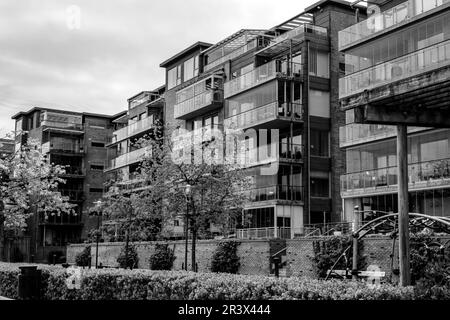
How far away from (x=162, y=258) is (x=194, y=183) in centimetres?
1272

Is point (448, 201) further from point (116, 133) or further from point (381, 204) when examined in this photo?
point (116, 133)

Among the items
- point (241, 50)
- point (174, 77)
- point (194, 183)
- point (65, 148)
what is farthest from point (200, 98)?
point (65, 148)

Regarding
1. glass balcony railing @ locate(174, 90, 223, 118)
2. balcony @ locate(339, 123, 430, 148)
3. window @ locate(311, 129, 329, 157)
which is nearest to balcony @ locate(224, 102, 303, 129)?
window @ locate(311, 129, 329, 157)

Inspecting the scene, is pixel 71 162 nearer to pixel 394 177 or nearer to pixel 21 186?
pixel 21 186

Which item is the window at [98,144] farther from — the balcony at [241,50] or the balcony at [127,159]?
the balcony at [241,50]

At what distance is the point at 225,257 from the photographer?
3522 centimetres

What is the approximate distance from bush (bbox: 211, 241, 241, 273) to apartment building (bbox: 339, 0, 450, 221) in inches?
295

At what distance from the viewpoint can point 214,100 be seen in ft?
165

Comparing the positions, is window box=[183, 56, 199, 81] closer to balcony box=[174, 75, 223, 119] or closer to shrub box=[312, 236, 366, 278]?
balcony box=[174, 75, 223, 119]

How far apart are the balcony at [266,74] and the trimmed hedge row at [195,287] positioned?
89.1 feet

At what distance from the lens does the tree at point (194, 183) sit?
2930 centimetres

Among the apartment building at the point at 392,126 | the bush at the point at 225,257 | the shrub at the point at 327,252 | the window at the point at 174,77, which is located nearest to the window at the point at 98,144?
the window at the point at 174,77
